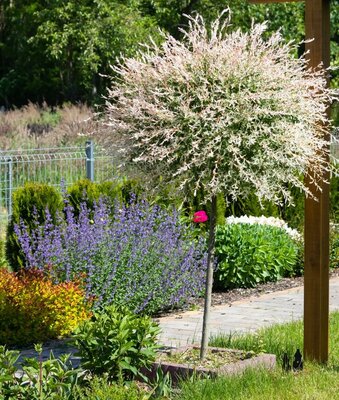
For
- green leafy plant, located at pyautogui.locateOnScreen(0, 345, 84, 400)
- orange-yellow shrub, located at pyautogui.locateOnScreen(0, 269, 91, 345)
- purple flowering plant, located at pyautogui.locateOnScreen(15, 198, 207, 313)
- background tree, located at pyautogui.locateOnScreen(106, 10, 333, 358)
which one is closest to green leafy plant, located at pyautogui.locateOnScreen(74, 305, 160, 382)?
green leafy plant, located at pyautogui.locateOnScreen(0, 345, 84, 400)

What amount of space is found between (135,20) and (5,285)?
1731cm

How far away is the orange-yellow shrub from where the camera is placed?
7957 mm

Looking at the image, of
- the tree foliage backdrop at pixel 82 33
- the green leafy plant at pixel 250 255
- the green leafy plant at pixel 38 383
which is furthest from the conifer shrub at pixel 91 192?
the tree foliage backdrop at pixel 82 33

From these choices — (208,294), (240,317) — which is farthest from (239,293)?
(208,294)

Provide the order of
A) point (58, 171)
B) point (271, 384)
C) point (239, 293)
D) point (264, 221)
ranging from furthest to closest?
point (58, 171) → point (264, 221) → point (239, 293) → point (271, 384)

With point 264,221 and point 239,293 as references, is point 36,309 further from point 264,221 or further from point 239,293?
point 264,221

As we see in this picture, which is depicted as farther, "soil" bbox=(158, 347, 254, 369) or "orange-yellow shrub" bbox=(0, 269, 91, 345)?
"orange-yellow shrub" bbox=(0, 269, 91, 345)

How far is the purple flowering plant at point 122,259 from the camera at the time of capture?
8766 mm

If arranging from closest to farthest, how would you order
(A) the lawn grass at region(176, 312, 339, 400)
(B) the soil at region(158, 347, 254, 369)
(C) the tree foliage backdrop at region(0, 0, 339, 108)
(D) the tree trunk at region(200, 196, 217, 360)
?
1. (A) the lawn grass at region(176, 312, 339, 400)
2. (B) the soil at region(158, 347, 254, 369)
3. (D) the tree trunk at region(200, 196, 217, 360)
4. (C) the tree foliage backdrop at region(0, 0, 339, 108)

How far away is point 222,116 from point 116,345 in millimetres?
1618

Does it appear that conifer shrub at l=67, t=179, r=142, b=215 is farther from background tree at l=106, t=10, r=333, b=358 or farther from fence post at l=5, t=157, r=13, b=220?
background tree at l=106, t=10, r=333, b=358

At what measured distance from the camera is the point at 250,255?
1074 centimetres

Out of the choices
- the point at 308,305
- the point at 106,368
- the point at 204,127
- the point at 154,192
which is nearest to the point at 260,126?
the point at 204,127

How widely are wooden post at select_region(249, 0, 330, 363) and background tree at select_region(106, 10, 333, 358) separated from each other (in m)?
0.26
